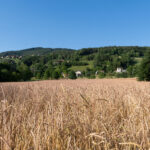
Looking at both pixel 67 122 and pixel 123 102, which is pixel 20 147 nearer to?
pixel 67 122

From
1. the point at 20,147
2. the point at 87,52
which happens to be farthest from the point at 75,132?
the point at 87,52

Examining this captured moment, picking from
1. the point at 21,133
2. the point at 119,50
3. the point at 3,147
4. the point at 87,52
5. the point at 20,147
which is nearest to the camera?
the point at 3,147

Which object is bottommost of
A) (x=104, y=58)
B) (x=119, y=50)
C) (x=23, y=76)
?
(x=23, y=76)

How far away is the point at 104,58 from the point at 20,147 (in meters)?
75.4

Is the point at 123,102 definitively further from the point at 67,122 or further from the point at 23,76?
the point at 23,76

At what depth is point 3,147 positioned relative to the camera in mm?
1142

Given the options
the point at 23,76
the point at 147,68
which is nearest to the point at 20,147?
the point at 147,68

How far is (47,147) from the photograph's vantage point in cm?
120

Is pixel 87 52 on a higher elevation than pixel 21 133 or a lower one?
higher

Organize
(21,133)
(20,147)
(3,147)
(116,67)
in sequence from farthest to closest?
(116,67) → (21,133) → (20,147) → (3,147)

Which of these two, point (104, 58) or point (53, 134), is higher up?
point (104, 58)

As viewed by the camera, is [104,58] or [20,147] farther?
[104,58]

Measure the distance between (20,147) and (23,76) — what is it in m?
50.1

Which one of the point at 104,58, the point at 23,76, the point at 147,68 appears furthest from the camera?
the point at 104,58
